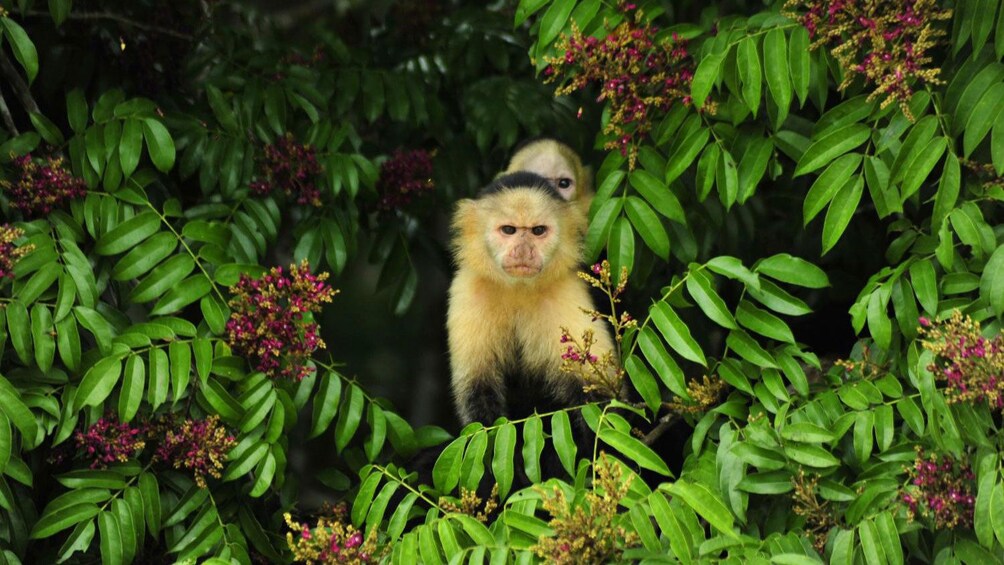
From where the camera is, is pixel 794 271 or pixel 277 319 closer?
pixel 794 271

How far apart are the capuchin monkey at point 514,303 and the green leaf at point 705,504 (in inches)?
34.0

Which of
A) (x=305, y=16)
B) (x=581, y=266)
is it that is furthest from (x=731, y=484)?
(x=305, y=16)

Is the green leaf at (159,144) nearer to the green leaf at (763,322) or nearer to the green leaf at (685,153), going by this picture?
the green leaf at (685,153)

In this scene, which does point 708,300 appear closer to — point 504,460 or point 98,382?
point 504,460

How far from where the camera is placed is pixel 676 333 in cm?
242

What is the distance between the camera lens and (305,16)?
18.7 ft

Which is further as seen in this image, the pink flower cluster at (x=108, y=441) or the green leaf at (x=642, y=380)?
the pink flower cluster at (x=108, y=441)

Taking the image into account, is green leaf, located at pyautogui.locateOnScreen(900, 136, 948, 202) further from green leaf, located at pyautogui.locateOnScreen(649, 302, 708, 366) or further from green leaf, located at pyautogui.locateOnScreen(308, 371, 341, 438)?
green leaf, located at pyautogui.locateOnScreen(308, 371, 341, 438)

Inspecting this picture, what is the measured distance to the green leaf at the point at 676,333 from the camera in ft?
7.86

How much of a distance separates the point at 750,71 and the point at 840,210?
1.19ft

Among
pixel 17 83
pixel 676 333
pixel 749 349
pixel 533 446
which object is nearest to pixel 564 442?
pixel 533 446

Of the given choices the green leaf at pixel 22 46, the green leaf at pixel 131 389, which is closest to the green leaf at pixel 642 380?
the green leaf at pixel 131 389

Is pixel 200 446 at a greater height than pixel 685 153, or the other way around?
pixel 685 153

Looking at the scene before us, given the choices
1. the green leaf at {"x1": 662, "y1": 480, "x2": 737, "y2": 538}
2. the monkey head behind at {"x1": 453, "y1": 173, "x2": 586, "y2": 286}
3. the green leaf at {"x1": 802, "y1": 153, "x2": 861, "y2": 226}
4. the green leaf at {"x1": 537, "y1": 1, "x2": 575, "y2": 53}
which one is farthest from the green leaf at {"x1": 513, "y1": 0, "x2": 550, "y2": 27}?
the green leaf at {"x1": 662, "y1": 480, "x2": 737, "y2": 538}
